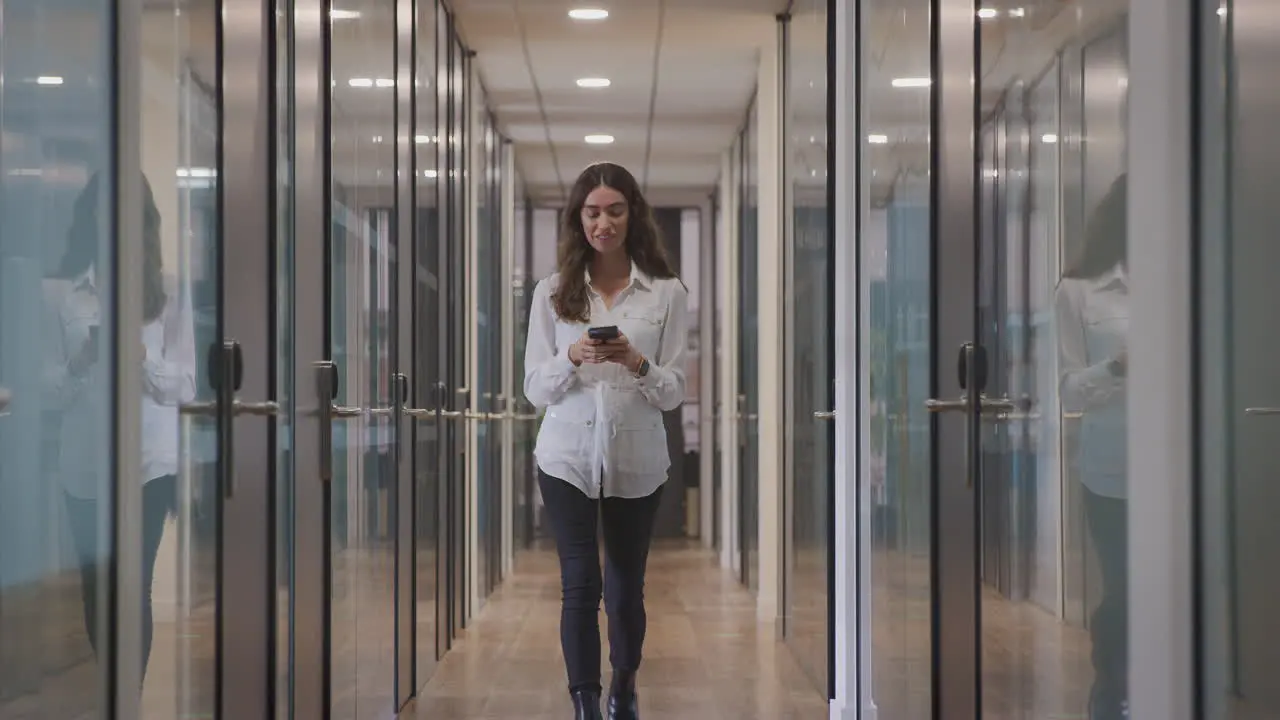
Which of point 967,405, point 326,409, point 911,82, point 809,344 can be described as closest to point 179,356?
point 326,409

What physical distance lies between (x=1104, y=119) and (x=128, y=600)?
1524 mm

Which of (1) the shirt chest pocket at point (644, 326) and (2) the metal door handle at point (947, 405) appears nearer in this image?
(2) the metal door handle at point (947, 405)

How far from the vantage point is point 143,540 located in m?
2.18

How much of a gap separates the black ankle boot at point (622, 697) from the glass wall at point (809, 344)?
1.08 meters

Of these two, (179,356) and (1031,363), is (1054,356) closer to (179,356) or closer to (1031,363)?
(1031,363)

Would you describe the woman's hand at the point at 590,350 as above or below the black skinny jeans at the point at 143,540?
above

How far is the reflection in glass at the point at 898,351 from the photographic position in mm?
3352

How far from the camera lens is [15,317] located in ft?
5.90

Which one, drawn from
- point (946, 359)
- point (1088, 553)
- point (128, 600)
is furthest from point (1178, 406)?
point (128, 600)

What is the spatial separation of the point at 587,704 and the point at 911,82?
1610mm

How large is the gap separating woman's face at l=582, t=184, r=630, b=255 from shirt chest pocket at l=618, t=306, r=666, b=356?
0.19 m

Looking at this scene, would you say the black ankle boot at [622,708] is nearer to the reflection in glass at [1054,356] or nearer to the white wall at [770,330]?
the reflection in glass at [1054,356]

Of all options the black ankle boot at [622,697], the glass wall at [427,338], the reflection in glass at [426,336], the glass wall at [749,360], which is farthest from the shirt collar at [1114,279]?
the glass wall at [749,360]

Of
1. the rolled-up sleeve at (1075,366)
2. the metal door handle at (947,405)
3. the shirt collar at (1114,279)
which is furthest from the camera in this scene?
the metal door handle at (947,405)
